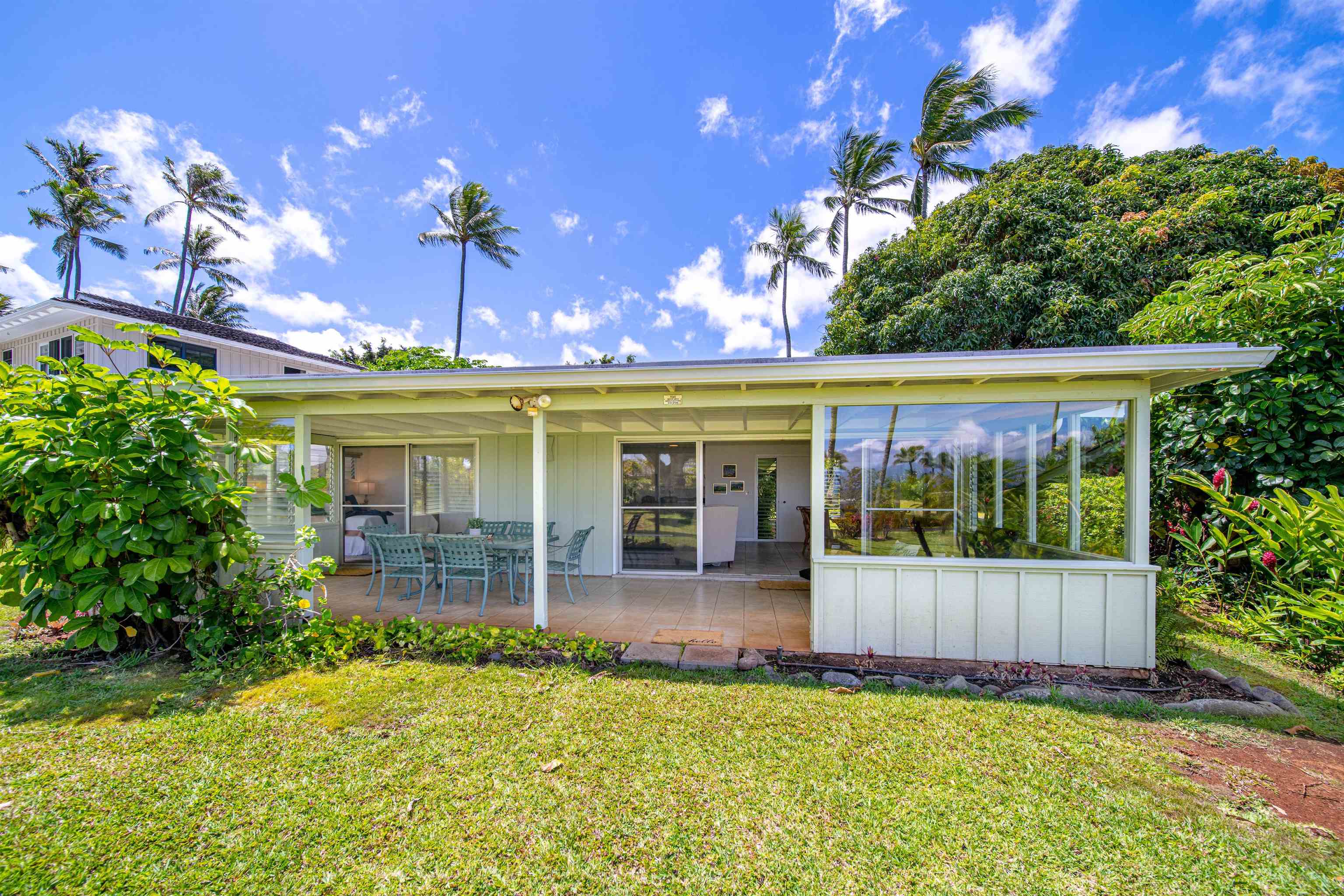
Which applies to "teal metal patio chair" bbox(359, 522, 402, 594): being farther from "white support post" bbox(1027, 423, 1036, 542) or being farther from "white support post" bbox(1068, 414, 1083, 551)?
"white support post" bbox(1068, 414, 1083, 551)

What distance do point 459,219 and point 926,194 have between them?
1629 centimetres

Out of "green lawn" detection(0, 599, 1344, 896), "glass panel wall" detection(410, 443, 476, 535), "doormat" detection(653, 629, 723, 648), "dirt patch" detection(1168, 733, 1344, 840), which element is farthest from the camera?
"glass panel wall" detection(410, 443, 476, 535)

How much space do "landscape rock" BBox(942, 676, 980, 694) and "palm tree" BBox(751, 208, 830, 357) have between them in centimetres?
1643

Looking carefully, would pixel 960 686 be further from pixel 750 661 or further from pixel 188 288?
pixel 188 288

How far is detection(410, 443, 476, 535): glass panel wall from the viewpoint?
802cm

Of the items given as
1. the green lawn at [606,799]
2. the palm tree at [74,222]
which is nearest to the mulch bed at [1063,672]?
the green lawn at [606,799]

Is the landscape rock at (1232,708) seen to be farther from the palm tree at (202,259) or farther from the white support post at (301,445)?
the palm tree at (202,259)

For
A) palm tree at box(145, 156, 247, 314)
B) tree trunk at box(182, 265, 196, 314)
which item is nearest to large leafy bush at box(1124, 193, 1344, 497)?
palm tree at box(145, 156, 247, 314)

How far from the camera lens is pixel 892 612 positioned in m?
4.14

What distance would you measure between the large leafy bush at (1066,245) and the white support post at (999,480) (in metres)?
7.09

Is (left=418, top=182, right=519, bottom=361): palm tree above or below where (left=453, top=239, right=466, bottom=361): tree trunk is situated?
above

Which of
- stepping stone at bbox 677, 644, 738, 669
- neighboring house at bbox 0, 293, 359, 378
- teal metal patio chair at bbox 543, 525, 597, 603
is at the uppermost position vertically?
neighboring house at bbox 0, 293, 359, 378

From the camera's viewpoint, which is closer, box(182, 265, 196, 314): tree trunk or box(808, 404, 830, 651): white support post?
box(808, 404, 830, 651): white support post

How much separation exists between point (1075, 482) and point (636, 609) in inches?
166
